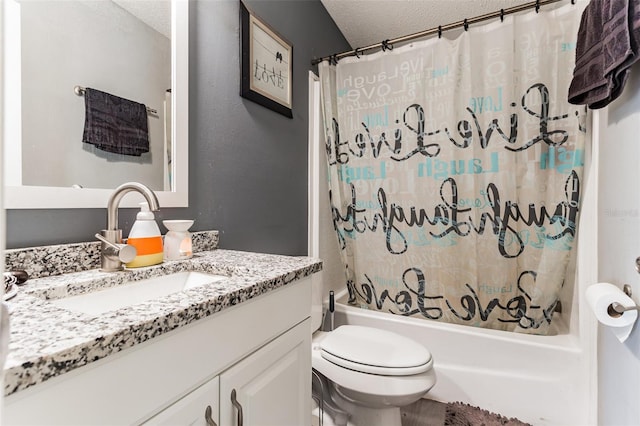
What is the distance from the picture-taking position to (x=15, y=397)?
13.1 inches

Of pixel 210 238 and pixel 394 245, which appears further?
pixel 394 245

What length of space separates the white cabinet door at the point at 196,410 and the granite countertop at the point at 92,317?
145 millimetres

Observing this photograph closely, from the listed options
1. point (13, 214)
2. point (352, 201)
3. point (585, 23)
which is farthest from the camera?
point (352, 201)

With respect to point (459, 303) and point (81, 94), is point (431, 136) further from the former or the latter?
point (81, 94)

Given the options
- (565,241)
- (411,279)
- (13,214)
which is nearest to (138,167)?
(13,214)

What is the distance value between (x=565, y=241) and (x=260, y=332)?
1530mm

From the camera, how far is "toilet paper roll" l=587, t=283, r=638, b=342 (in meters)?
0.83

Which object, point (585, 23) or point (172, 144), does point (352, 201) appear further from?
point (585, 23)

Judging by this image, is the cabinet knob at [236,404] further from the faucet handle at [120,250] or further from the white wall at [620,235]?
the white wall at [620,235]

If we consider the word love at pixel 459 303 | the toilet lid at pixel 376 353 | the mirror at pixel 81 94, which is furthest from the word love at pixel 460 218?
the mirror at pixel 81 94

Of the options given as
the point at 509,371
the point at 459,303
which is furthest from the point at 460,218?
the point at 509,371

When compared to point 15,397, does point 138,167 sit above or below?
above

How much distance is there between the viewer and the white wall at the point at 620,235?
868 millimetres

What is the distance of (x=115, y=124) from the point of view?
0.90 m
